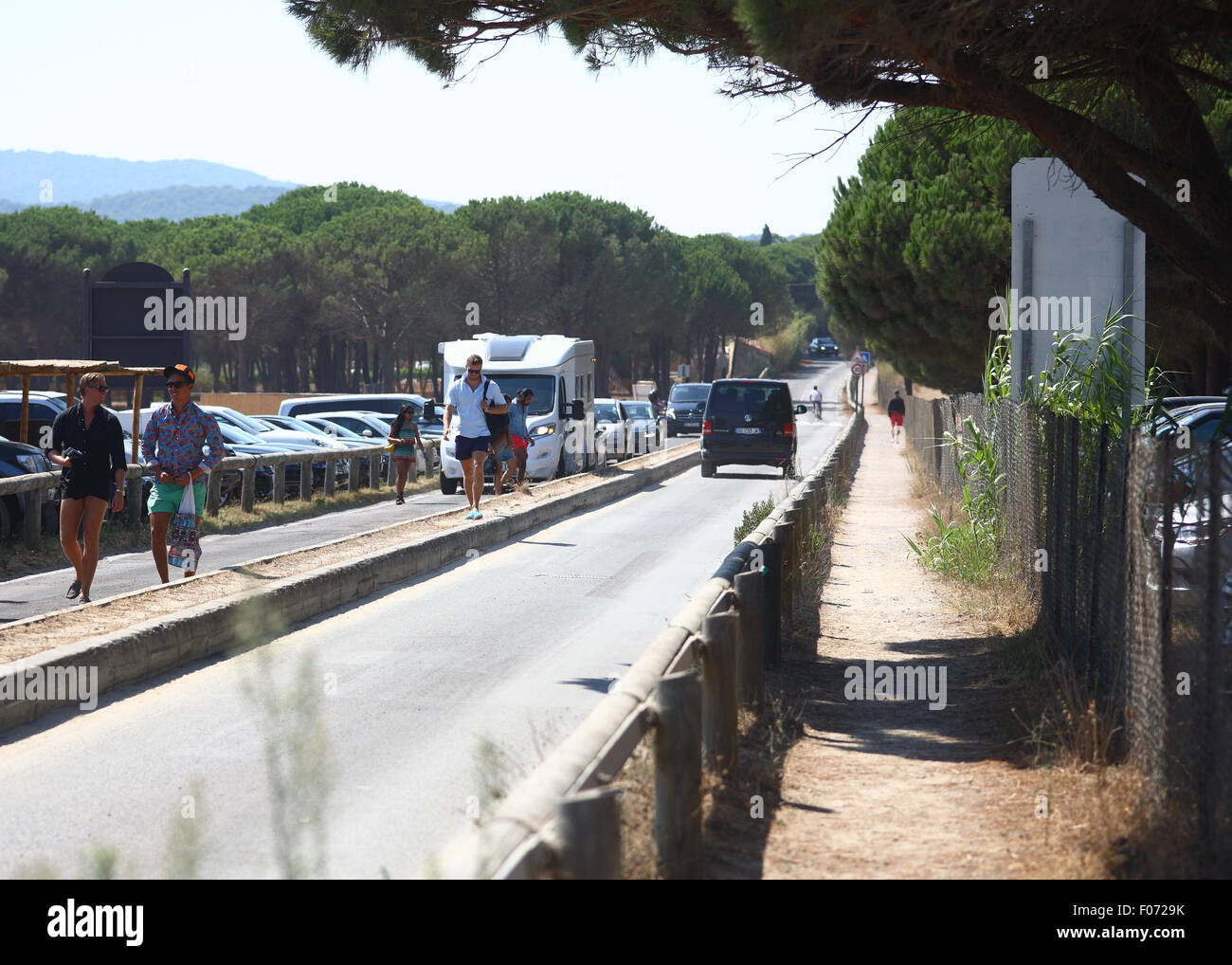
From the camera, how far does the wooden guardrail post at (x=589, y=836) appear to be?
3.58 m

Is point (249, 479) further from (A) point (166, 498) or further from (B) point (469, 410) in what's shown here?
(A) point (166, 498)

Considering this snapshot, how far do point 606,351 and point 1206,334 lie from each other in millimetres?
63285

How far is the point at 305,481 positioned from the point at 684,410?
31942mm

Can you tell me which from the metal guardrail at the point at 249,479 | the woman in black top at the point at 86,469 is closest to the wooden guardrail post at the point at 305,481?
the metal guardrail at the point at 249,479

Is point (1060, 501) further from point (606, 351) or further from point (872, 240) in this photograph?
point (606, 351)

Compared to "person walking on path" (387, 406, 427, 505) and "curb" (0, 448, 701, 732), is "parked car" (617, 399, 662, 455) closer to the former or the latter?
"person walking on path" (387, 406, 427, 505)

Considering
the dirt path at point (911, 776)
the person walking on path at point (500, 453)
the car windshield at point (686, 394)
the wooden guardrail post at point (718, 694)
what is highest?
the car windshield at point (686, 394)

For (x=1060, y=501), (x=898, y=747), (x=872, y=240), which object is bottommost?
(x=898, y=747)

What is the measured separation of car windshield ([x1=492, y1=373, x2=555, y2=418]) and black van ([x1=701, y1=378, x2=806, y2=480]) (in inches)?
144

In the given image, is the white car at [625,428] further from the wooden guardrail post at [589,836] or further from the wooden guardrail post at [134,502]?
the wooden guardrail post at [589,836]

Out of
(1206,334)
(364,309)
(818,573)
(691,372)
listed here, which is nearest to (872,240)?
(1206,334)

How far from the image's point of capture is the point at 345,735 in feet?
23.4

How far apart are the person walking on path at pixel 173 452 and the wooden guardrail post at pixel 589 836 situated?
8.24 meters

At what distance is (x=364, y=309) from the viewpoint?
76.6 metres
